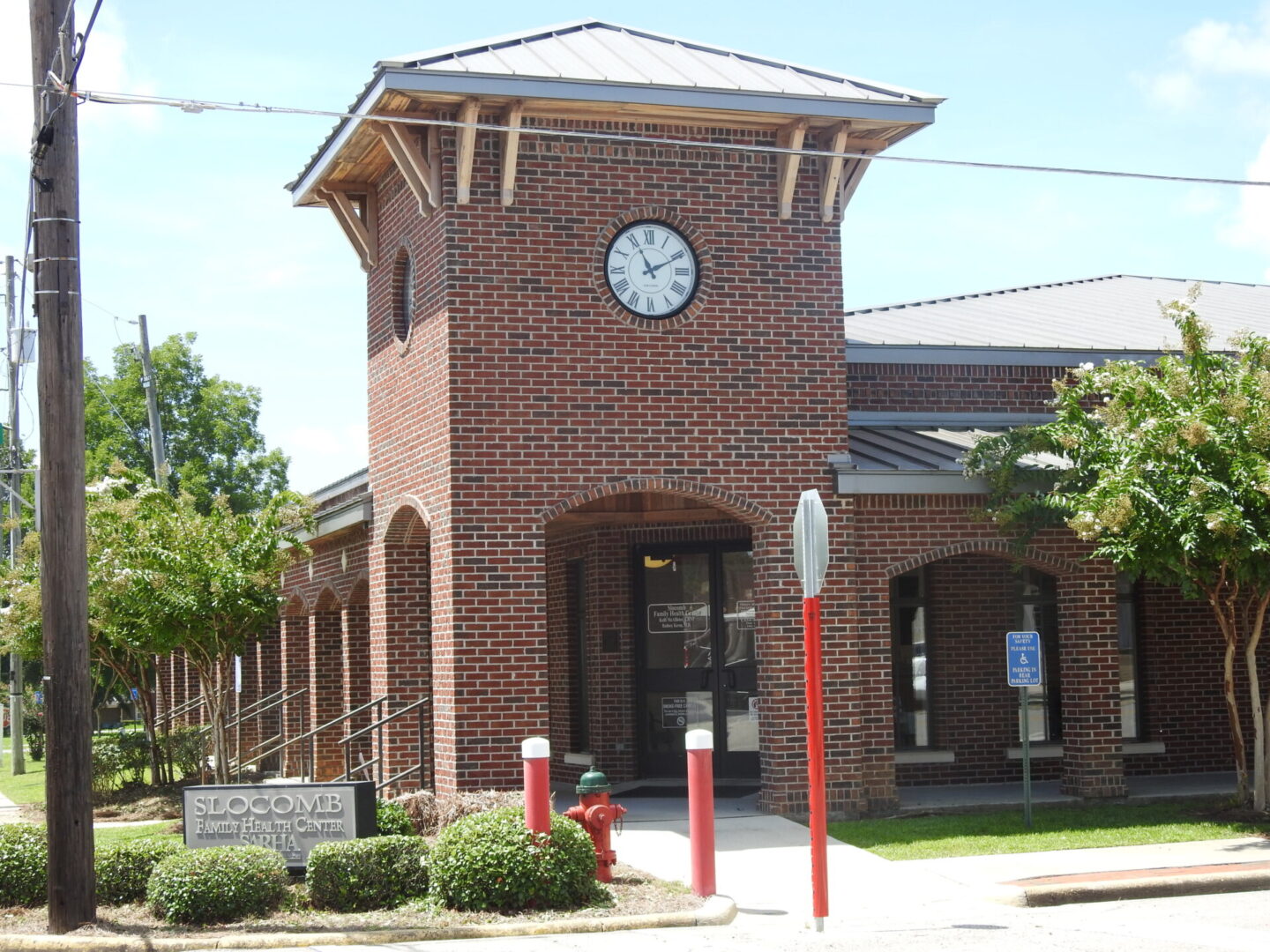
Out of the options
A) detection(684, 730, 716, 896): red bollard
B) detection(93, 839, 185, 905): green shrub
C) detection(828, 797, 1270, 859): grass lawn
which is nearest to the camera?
detection(684, 730, 716, 896): red bollard

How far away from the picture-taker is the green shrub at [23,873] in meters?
11.2

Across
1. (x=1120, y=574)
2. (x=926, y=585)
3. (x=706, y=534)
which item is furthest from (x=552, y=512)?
(x=1120, y=574)

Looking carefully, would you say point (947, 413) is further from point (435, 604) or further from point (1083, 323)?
point (435, 604)

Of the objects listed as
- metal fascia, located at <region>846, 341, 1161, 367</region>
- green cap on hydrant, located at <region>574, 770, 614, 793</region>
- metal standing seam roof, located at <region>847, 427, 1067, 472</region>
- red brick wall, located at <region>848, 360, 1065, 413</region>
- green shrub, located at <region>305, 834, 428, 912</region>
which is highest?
metal fascia, located at <region>846, 341, 1161, 367</region>

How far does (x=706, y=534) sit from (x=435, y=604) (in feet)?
13.3

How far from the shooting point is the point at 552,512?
14.6 meters

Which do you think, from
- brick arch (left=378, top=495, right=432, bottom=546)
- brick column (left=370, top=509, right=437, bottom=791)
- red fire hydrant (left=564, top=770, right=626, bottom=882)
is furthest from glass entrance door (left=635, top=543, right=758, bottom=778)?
red fire hydrant (left=564, top=770, right=626, bottom=882)

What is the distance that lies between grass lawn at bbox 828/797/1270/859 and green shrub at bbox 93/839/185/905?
5819mm

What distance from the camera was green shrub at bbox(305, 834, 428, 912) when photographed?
36.0 feet

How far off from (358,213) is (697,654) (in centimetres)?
634

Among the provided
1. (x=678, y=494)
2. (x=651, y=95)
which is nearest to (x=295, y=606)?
(x=678, y=494)

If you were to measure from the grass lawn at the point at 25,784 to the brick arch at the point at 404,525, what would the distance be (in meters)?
8.44

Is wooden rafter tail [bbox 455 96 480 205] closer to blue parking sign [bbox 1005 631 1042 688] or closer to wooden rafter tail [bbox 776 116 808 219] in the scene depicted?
wooden rafter tail [bbox 776 116 808 219]

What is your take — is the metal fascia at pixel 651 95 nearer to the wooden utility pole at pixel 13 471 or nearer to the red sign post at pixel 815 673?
the red sign post at pixel 815 673
